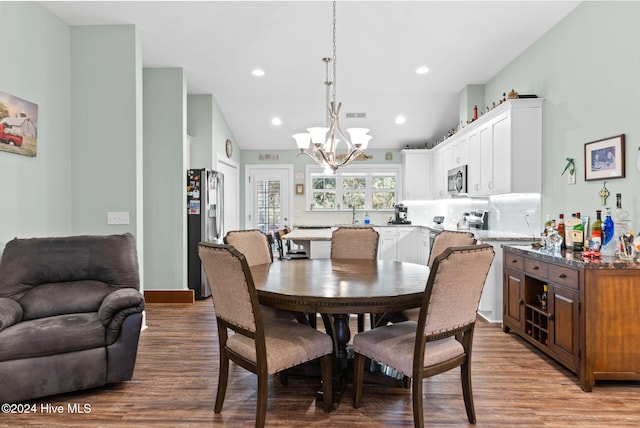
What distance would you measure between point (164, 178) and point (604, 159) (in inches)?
172

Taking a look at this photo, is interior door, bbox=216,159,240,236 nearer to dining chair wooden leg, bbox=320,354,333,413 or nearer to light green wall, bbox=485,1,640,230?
light green wall, bbox=485,1,640,230

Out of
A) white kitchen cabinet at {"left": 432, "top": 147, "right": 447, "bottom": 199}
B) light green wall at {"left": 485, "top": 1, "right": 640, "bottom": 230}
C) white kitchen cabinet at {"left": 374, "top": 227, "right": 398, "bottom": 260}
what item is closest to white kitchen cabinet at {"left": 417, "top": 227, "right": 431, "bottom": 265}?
white kitchen cabinet at {"left": 374, "top": 227, "right": 398, "bottom": 260}

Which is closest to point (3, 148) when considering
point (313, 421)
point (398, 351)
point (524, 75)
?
point (313, 421)

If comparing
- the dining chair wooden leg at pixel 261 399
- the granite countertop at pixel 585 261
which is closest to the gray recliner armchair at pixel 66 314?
the dining chair wooden leg at pixel 261 399

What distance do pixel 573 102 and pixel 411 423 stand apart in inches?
120

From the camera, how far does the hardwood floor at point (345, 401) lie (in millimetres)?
2223

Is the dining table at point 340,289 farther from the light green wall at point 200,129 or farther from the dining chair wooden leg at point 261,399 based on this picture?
the light green wall at point 200,129

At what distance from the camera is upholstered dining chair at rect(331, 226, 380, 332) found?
12.3 ft

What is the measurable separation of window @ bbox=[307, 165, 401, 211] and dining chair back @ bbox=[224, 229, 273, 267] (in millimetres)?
4505

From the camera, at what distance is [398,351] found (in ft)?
6.80

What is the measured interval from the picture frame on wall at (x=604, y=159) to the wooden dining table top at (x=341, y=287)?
1.61m

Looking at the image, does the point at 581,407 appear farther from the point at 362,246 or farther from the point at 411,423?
the point at 362,246

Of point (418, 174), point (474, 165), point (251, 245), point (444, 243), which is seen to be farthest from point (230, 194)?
point (444, 243)

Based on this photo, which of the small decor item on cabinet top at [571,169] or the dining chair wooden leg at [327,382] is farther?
the small decor item on cabinet top at [571,169]
